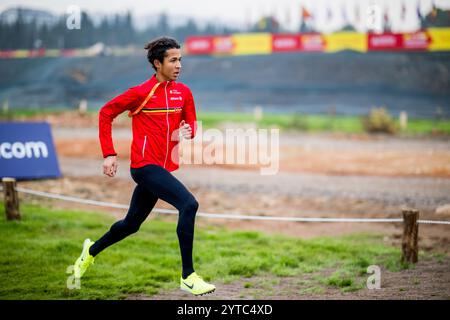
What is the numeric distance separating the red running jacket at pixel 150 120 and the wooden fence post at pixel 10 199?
4989 mm

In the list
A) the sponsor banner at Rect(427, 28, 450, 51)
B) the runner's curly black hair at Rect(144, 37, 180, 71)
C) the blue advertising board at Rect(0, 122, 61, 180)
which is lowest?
the blue advertising board at Rect(0, 122, 61, 180)

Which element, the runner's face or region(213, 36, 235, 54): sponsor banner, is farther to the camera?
region(213, 36, 235, 54): sponsor banner

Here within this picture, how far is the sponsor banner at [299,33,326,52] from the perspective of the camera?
50.6 m

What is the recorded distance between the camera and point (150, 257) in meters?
8.31

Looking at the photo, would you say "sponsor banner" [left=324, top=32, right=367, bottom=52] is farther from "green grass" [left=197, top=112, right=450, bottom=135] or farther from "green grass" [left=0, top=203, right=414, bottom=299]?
"green grass" [left=0, top=203, right=414, bottom=299]

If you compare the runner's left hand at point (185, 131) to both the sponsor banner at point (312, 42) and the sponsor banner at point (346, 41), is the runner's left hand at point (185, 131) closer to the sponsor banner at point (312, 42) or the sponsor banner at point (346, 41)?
the sponsor banner at point (346, 41)

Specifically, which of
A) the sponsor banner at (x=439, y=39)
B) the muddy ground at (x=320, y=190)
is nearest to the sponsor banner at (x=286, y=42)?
the sponsor banner at (x=439, y=39)

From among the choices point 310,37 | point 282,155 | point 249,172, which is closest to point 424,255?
point 249,172

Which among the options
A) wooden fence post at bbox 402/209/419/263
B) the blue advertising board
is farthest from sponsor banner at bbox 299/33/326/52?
wooden fence post at bbox 402/209/419/263

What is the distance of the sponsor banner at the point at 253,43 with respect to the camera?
51.9 meters

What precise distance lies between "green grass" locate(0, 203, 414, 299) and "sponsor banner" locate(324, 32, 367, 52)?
40859 millimetres

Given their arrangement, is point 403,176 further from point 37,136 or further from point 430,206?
point 37,136

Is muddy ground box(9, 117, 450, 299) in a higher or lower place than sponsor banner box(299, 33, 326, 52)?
lower

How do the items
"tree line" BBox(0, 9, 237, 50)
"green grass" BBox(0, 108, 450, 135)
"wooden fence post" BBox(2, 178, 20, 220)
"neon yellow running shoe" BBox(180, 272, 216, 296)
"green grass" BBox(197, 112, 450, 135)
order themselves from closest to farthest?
"neon yellow running shoe" BBox(180, 272, 216, 296) → "wooden fence post" BBox(2, 178, 20, 220) → "green grass" BBox(197, 112, 450, 135) → "green grass" BBox(0, 108, 450, 135) → "tree line" BBox(0, 9, 237, 50)
